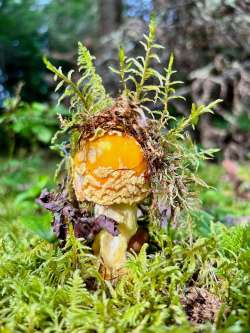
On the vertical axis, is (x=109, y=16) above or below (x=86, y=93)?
above

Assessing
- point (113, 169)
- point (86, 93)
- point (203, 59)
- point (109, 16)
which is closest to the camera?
point (113, 169)

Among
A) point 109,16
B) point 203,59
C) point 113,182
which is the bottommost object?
Answer: point 113,182

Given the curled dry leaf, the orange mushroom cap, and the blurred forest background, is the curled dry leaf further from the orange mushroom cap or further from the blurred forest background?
the blurred forest background

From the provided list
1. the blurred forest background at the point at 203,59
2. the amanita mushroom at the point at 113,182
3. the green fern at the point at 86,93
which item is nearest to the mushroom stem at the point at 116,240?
the amanita mushroom at the point at 113,182

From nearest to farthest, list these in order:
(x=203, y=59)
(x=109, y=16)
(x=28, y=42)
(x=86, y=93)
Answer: (x=86, y=93)
(x=203, y=59)
(x=109, y=16)
(x=28, y=42)

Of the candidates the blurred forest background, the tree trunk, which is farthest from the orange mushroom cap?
the tree trunk

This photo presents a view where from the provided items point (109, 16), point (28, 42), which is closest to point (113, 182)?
point (109, 16)

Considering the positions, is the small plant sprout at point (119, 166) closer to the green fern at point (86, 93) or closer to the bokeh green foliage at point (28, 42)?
the green fern at point (86, 93)

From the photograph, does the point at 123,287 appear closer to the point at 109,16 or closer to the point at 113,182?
the point at 113,182
